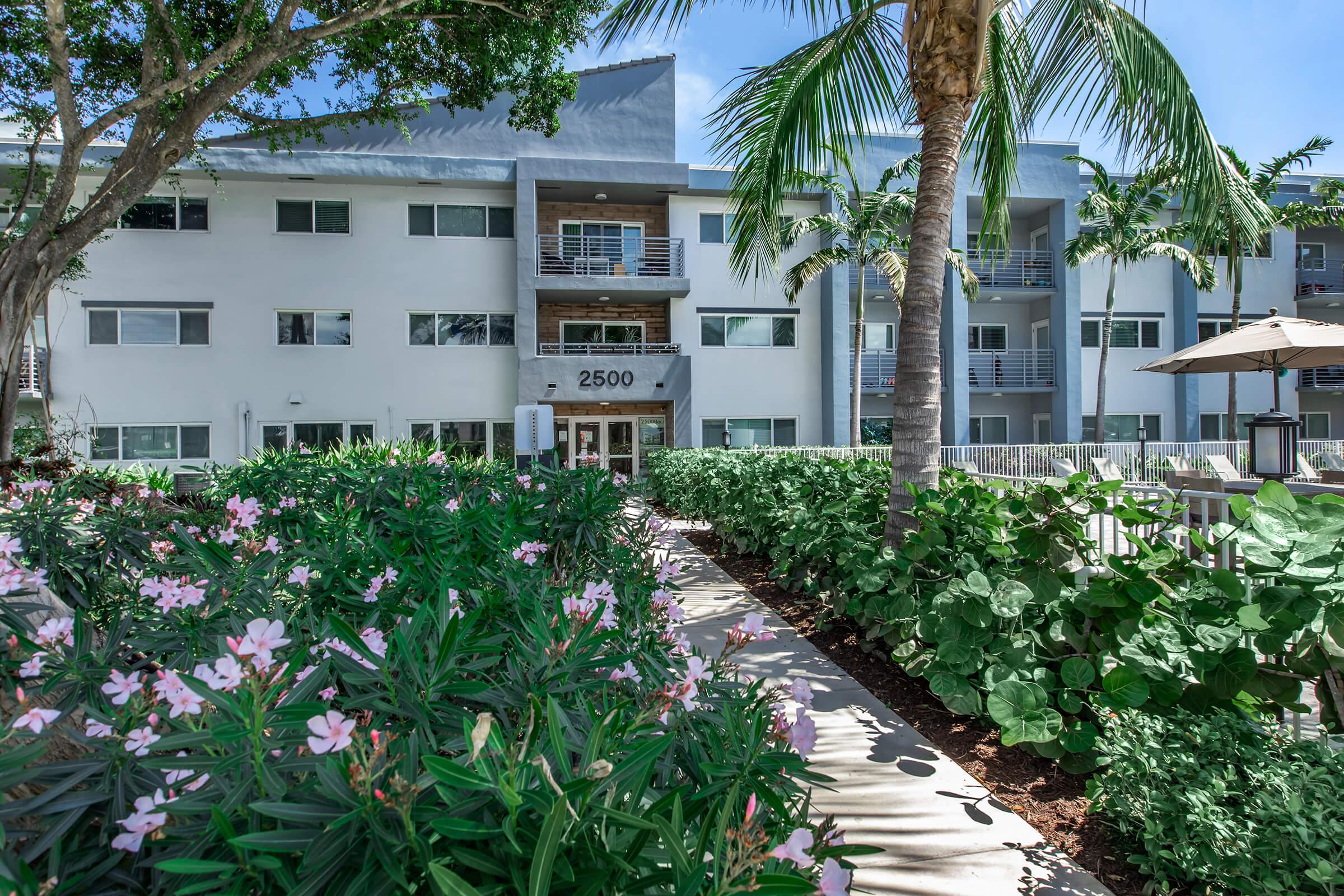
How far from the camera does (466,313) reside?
60.0 ft

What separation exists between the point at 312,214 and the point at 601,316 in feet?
26.0

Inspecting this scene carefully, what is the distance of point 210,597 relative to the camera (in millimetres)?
1811

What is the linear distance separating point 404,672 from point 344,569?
3.95ft

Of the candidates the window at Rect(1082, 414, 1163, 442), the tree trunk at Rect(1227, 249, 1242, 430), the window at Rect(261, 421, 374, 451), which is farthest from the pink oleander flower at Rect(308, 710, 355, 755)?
the tree trunk at Rect(1227, 249, 1242, 430)

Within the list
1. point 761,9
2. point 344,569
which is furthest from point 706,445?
point 344,569

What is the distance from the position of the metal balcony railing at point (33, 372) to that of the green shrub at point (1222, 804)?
65.4ft

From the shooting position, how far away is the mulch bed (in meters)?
2.69

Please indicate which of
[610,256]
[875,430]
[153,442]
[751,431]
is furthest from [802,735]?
[875,430]

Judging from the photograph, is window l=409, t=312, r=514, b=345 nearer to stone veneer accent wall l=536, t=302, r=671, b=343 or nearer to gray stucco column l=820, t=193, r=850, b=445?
stone veneer accent wall l=536, t=302, r=671, b=343

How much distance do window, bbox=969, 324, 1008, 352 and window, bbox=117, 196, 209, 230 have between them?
73.5ft

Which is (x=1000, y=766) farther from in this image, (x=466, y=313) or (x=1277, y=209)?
(x=1277, y=209)

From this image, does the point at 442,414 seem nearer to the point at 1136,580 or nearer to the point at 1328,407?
the point at 1136,580

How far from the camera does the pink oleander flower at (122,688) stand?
1.02m

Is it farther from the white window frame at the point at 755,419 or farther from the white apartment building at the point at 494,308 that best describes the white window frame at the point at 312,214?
the white window frame at the point at 755,419
